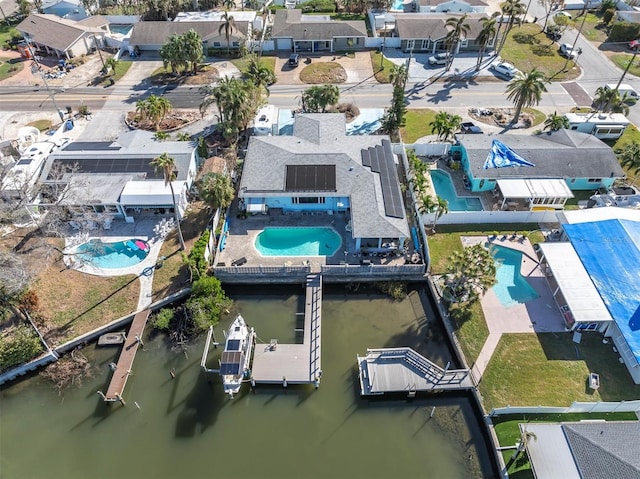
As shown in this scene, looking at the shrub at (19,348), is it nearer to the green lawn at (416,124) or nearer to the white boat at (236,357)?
the white boat at (236,357)

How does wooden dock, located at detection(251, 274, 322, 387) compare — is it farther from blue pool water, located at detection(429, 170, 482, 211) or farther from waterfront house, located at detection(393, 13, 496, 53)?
waterfront house, located at detection(393, 13, 496, 53)

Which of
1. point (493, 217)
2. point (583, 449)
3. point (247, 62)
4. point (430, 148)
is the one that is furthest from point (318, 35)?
point (583, 449)

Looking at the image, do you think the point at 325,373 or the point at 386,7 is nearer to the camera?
the point at 325,373

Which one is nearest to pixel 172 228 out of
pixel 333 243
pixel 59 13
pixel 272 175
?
pixel 272 175

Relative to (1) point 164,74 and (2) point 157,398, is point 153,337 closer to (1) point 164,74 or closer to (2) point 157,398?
(2) point 157,398

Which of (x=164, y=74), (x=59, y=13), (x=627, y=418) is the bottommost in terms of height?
(x=627, y=418)

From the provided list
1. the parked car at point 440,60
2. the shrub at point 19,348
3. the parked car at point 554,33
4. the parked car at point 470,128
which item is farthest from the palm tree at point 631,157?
the shrub at point 19,348

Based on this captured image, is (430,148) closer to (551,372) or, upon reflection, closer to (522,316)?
(522,316)

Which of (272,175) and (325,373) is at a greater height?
(272,175)
